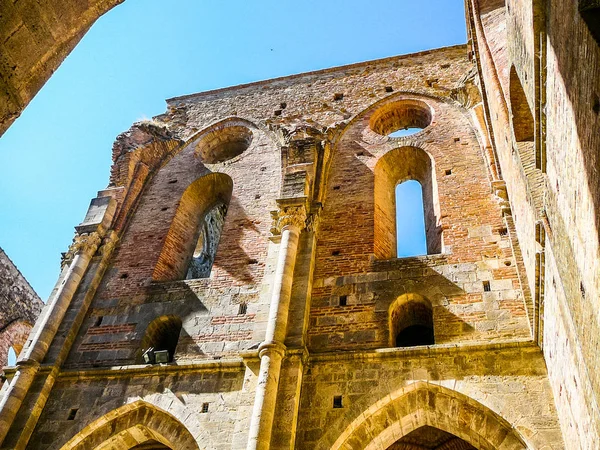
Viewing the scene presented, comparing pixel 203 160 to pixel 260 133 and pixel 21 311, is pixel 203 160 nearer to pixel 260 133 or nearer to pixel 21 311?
pixel 260 133

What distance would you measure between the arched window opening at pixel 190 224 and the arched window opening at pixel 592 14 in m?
7.93

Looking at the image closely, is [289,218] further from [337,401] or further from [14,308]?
[14,308]

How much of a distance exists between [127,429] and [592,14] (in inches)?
294

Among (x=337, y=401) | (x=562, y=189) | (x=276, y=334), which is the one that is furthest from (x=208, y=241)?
(x=562, y=189)

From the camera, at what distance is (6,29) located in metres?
3.03

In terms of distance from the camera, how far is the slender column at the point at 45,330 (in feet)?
26.9

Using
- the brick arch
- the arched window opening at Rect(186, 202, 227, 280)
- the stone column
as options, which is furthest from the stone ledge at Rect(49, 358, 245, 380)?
the arched window opening at Rect(186, 202, 227, 280)

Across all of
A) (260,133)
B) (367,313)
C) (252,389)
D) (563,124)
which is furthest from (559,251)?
(260,133)

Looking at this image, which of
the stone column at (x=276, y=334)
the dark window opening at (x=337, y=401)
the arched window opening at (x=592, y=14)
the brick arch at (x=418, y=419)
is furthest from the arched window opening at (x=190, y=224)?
the arched window opening at (x=592, y=14)

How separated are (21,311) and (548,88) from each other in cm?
1468

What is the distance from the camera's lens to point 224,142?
14.3m

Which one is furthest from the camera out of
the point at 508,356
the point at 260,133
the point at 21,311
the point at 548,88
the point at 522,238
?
the point at 21,311

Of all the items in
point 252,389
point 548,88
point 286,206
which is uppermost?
point 286,206

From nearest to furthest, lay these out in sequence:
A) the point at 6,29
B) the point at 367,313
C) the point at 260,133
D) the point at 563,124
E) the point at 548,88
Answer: the point at 6,29 < the point at 563,124 < the point at 548,88 < the point at 367,313 < the point at 260,133
